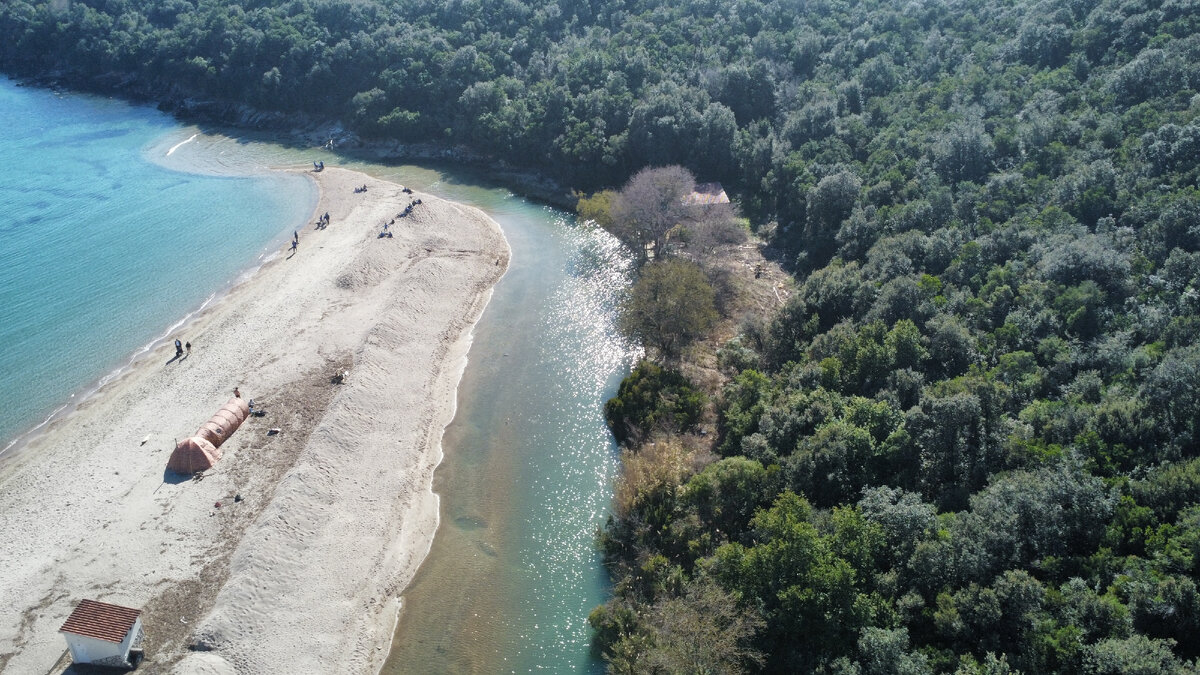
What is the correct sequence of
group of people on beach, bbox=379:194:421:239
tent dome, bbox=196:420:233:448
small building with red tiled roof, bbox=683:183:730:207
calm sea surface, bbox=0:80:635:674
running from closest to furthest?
calm sea surface, bbox=0:80:635:674
tent dome, bbox=196:420:233:448
group of people on beach, bbox=379:194:421:239
small building with red tiled roof, bbox=683:183:730:207

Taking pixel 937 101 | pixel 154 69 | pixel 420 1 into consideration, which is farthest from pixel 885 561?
pixel 154 69

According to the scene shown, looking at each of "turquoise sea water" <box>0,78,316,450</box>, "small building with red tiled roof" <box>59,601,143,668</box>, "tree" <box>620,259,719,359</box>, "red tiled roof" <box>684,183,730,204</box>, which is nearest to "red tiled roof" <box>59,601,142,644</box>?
"small building with red tiled roof" <box>59,601,143,668</box>

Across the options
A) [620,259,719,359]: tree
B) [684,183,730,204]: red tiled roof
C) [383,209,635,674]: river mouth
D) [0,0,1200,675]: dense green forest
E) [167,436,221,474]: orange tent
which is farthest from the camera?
[684,183,730,204]: red tiled roof

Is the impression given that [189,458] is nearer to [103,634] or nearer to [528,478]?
[103,634]

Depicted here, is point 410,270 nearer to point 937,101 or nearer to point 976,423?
point 976,423

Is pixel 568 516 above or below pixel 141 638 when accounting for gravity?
above

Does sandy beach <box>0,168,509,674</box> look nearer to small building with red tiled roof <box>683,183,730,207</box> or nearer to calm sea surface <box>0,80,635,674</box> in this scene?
calm sea surface <box>0,80,635,674</box>

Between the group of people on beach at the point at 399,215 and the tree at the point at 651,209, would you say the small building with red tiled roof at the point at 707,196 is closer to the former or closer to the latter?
the tree at the point at 651,209
